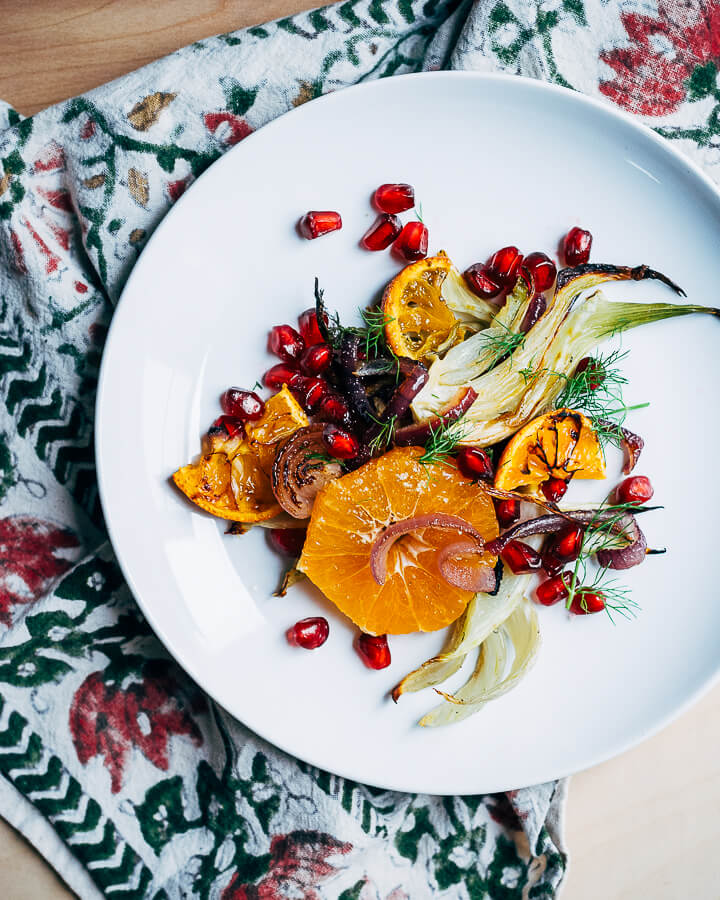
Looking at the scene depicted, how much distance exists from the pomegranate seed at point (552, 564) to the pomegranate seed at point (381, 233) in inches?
40.2

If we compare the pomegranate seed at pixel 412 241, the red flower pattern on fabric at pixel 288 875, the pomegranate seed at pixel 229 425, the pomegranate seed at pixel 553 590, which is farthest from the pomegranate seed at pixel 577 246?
the red flower pattern on fabric at pixel 288 875

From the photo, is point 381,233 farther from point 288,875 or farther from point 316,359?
point 288,875

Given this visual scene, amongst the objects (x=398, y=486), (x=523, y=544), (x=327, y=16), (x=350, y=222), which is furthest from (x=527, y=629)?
(x=327, y=16)

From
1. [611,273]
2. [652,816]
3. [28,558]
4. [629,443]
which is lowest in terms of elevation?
[652,816]

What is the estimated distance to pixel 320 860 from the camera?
2227 millimetres

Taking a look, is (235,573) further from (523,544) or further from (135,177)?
(135,177)

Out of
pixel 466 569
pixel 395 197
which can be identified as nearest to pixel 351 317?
pixel 395 197

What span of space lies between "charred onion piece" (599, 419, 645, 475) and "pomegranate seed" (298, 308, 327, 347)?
86cm

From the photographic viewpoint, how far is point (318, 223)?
206 cm

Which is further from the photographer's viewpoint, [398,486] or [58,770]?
[58,770]

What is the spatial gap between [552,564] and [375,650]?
57cm

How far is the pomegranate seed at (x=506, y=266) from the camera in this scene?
83.2 inches

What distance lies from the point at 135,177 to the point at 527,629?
5.74 feet

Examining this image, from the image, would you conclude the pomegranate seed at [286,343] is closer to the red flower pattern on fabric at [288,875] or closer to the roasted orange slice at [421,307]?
the roasted orange slice at [421,307]
